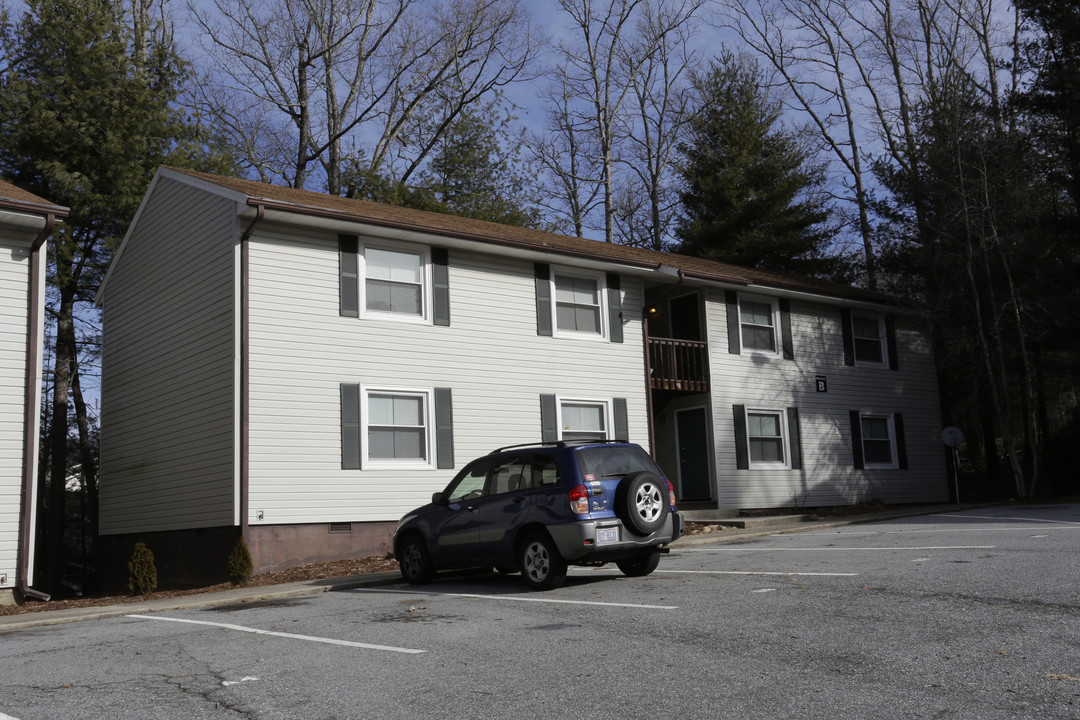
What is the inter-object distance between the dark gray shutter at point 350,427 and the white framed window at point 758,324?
10086 mm

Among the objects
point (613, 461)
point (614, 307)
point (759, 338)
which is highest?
point (614, 307)

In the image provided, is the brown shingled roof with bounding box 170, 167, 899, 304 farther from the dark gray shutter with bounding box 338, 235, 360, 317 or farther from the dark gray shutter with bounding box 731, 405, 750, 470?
the dark gray shutter with bounding box 731, 405, 750, 470

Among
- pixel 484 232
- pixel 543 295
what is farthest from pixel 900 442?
pixel 484 232

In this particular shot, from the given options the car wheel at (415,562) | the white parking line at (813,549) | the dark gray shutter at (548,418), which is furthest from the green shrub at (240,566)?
the white parking line at (813,549)

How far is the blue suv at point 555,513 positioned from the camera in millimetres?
10406

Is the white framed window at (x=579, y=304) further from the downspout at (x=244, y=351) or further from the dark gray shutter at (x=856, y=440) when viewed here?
the dark gray shutter at (x=856, y=440)

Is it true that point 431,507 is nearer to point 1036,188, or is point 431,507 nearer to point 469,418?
point 469,418

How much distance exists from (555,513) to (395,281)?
811 centimetres

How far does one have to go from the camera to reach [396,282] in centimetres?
1748

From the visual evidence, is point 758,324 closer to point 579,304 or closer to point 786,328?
point 786,328

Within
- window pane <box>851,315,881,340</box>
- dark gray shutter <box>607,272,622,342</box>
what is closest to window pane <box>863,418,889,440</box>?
window pane <box>851,315,881,340</box>

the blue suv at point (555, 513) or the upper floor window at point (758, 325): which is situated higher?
the upper floor window at point (758, 325)

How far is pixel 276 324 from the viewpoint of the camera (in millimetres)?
16000

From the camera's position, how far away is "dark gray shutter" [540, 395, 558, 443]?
1884 centimetres
